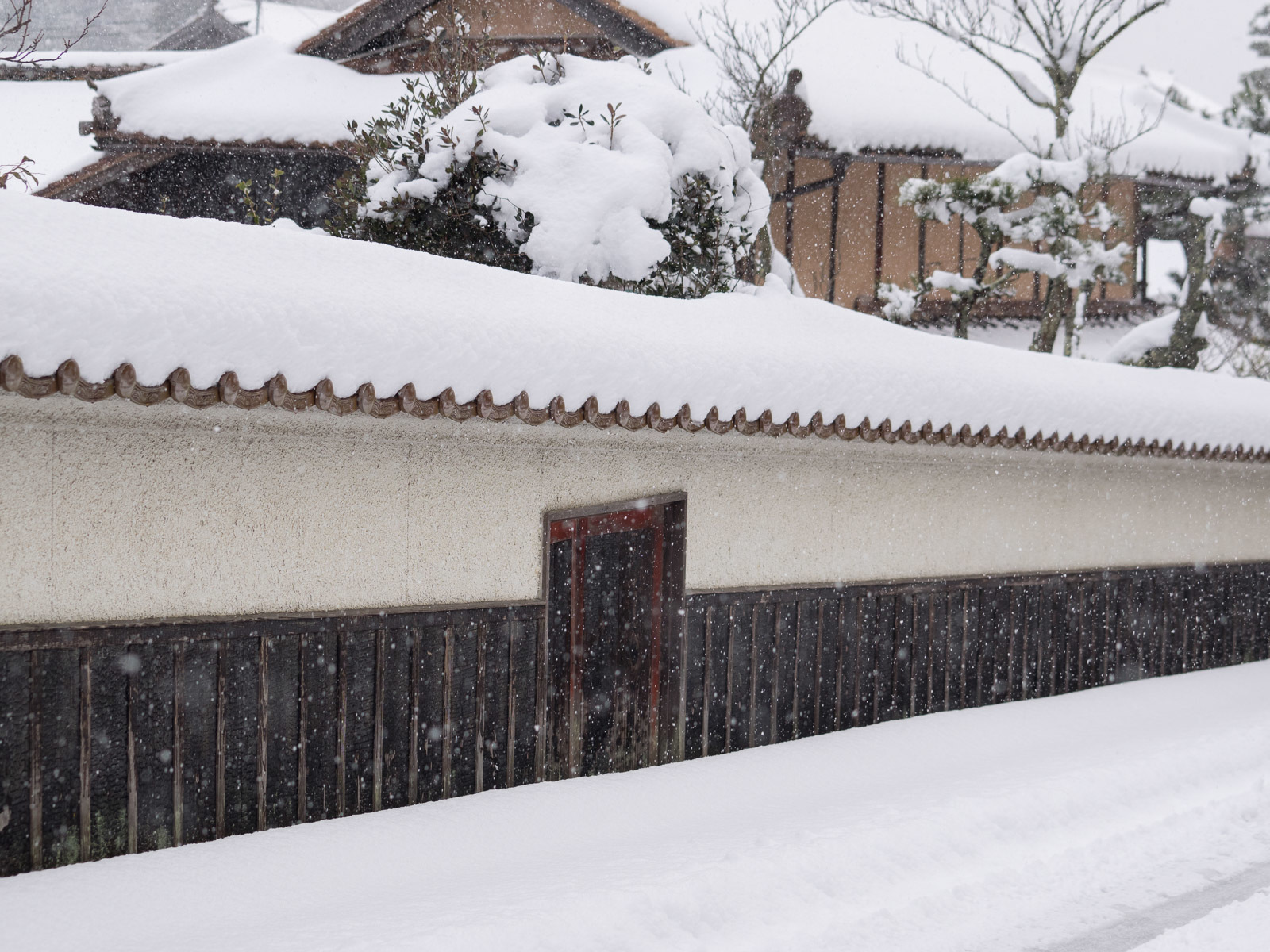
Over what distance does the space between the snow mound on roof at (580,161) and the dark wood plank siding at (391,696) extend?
2821mm

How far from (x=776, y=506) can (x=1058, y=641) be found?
367cm

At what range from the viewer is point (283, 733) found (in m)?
5.66

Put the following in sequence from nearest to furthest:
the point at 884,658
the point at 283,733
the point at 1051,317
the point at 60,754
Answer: the point at 60,754, the point at 283,733, the point at 884,658, the point at 1051,317

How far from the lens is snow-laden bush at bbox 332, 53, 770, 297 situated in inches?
334

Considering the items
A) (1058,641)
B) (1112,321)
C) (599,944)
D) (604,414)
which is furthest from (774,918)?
(1112,321)

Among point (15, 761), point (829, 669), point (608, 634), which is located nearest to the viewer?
point (15, 761)

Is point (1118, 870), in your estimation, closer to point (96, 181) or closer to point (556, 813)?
point (556, 813)

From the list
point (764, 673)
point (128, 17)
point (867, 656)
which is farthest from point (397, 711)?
point (128, 17)

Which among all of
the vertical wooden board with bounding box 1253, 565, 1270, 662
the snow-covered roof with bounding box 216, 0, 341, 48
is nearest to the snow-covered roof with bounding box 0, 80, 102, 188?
the vertical wooden board with bounding box 1253, 565, 1270, 662

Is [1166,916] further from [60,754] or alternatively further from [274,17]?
[274,17]

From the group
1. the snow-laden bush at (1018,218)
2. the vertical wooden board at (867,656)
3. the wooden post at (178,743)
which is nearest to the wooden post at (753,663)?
the vertical wooden board at (867,656)

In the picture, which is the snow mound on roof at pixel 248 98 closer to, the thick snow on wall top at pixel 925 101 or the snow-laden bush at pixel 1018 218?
the thick snow on wall top at pixel 925 101

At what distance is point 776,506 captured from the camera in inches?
301

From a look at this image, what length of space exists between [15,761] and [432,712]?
6.69 feet
